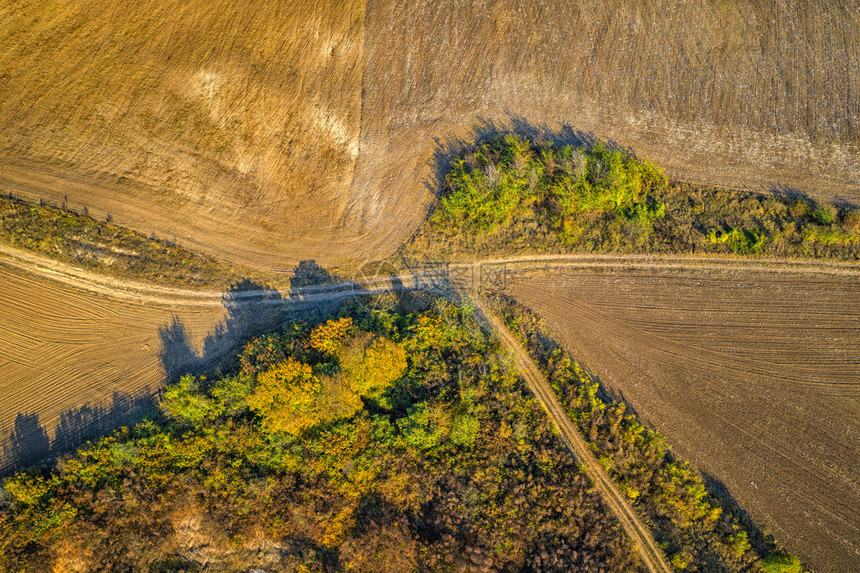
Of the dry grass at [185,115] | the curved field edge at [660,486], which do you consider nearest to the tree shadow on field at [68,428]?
the dry grass at [185,115]

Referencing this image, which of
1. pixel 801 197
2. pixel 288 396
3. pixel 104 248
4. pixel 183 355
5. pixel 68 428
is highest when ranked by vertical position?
pixel 801 197

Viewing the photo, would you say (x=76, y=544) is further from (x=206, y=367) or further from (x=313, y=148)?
(x=313, y=148)

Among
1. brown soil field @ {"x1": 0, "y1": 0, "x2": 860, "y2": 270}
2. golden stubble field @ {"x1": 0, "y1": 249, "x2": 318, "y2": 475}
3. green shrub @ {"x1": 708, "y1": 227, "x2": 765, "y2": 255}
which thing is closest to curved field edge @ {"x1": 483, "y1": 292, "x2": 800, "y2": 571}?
green shrub @ {"x1": 708, "y1": 227, "x2": 765, "y2": 255}

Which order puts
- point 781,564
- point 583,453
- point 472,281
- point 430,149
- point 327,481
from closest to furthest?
1. point 781,564
2. point 327,481
3. point 583,453
4. point 472,281
5. point 430,149

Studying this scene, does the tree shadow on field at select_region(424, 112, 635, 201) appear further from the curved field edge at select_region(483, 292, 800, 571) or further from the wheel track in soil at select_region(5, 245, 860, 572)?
the curved field edge at select_region(483, 292, 800, 571)

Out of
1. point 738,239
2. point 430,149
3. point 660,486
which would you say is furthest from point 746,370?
point 430,149

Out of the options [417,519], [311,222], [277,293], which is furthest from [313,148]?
[417,519]

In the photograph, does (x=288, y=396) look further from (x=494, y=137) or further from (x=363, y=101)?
(x=494, y=137)
